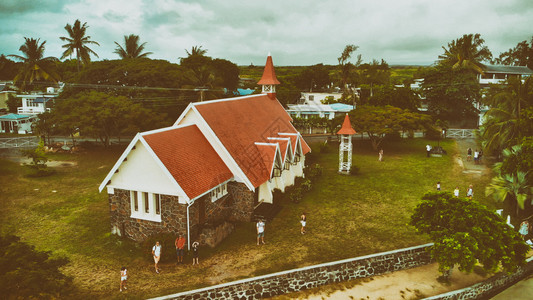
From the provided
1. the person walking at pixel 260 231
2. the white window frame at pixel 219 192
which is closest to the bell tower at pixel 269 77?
the white window frame at pixel 219 192

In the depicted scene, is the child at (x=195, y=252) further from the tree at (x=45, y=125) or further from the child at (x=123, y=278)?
the tree at (x=45, y=125)

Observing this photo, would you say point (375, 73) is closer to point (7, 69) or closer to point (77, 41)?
point (77, 41)

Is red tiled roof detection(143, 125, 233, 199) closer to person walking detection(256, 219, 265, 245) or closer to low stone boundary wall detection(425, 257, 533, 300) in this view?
person walking detection(256, 219, 265, 245)

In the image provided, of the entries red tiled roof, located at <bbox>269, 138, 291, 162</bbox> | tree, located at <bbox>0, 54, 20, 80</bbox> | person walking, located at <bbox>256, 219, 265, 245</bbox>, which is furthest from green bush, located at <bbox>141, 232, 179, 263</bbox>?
tree, located at <bbox>0, 54, 20, 80</bbox>

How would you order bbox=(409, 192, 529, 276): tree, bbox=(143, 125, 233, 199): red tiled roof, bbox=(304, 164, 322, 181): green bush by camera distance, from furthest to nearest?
bbox=(304, 164, 322, 181): green bush
bbox=(143, 125, 233, 199): red tiled roof
bbox=(409, 192, 529, 276): tree

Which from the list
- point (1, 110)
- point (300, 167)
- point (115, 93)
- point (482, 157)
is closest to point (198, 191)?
Answer: point (300, 167)

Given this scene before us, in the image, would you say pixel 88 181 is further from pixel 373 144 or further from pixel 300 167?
pixel 373 144
